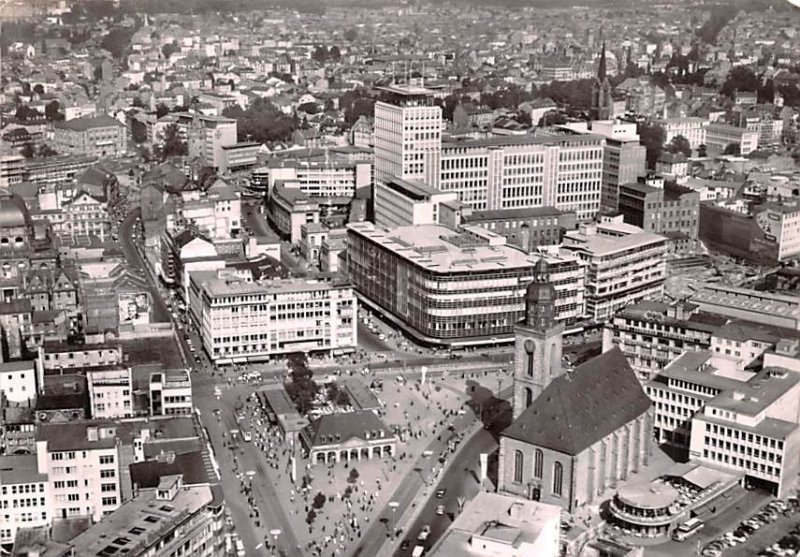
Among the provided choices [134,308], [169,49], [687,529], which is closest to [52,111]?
[169,49]

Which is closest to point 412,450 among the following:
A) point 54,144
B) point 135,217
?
point 135,217

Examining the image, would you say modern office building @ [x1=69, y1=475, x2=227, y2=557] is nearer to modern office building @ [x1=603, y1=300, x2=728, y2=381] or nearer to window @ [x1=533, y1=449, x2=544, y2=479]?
window @ [x1=533, y1=449, x2=544, y2=479]

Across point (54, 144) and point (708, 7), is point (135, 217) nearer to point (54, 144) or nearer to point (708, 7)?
point (54, 144)

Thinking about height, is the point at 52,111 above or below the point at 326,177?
above

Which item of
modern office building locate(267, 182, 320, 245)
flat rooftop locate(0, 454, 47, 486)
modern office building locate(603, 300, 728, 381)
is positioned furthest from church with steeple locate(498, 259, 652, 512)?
modern office building locate(267, 182, 320, 245)

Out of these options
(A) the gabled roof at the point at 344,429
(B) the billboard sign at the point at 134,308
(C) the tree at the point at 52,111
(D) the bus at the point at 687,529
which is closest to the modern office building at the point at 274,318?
(B) the billboard sign at the point at 134,308

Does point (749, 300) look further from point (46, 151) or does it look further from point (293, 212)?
point (46, 151)
